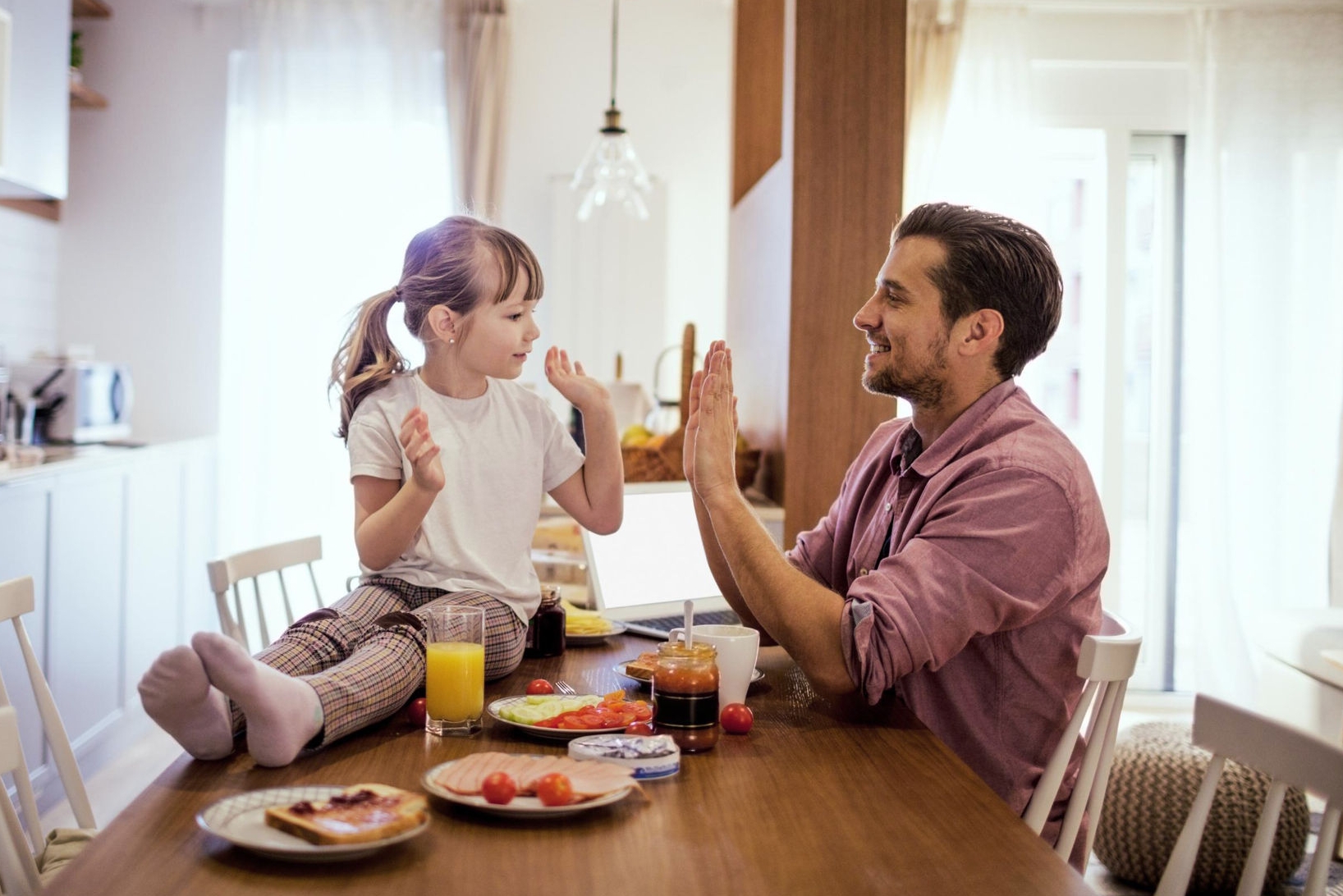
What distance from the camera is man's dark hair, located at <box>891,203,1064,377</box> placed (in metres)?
1.62

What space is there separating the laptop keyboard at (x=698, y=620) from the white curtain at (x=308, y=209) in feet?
9.34

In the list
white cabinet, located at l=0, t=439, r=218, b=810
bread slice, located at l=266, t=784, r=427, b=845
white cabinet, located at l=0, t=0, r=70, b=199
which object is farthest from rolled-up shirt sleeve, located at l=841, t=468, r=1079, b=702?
white cabinet, located at l=0, t=0, r=70, b=199

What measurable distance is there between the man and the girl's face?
348mm

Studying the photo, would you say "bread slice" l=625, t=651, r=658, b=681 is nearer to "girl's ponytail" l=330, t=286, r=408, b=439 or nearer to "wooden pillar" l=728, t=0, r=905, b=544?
"girl's ponytail" l=330, t=286, r=408, b=439

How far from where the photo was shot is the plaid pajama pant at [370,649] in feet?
4.01

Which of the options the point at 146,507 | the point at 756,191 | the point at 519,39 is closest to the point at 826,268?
the point at 756,191

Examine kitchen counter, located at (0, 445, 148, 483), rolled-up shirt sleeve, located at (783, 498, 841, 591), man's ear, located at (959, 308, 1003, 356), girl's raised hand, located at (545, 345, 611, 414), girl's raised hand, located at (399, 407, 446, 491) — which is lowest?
rolled-up shirt sleeve, located at (783, 498, 841, 591)

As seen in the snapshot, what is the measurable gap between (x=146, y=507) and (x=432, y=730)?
2.98 metres

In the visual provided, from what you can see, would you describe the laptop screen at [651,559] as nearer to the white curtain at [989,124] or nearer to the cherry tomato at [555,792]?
the cherry tomato at [555,792]

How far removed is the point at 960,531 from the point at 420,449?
0.66m

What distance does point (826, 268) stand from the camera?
2.52m

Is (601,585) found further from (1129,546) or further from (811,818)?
(1129,546)

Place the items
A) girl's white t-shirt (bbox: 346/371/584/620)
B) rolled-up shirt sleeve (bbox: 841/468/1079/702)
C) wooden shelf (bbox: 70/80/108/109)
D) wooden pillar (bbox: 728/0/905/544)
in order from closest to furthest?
rolled-up shirt sleeve (bbox: 841/468/1079/702) < girl's white t-shirt (bbox: 346/371/584/620) < wooden pillar (bbox: 728/0/905/544) < wooden shelf (bbox: 70/80/108/109)

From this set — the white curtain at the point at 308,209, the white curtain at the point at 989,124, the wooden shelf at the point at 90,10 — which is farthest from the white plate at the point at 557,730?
the wooden shelf at the point at 90,10
